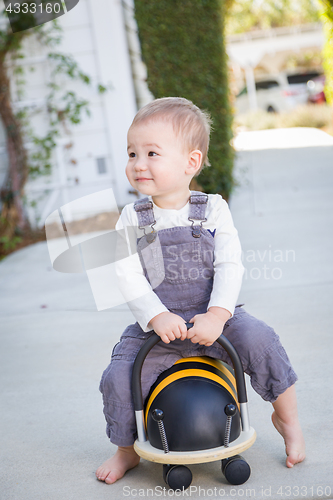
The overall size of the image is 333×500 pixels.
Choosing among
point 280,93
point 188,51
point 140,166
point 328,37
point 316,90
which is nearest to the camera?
point 140,166

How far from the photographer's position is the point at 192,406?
1.63 m

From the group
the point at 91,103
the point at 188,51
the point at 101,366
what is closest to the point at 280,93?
the point at 188,51

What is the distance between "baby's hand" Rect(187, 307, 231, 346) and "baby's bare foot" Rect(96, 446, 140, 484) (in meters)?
0.50

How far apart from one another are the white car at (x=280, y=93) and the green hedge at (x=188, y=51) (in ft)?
44.1

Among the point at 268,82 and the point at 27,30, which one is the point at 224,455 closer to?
the point at 27,30

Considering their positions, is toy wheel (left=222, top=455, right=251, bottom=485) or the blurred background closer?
toy wheel (left=222, top=455, right=251, bottom=485)

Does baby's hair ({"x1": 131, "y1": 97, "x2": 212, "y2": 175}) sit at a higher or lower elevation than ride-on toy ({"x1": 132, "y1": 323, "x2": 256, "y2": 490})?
higher

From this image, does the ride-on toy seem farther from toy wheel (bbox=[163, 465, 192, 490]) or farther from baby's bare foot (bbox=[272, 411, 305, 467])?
baby's bare foot (bbox=[272, 411, 305, 467])

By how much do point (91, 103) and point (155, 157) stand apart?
4.96 metres

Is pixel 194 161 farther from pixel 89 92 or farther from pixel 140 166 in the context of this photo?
pixel 89 92

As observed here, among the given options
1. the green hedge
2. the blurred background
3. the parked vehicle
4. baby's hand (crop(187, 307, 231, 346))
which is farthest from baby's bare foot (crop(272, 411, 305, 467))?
the parked vehicle

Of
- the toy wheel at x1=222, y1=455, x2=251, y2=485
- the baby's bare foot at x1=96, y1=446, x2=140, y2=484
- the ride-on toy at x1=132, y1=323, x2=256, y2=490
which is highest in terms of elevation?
the ride-on toy at x1=132, y1=323, x2=256, y2=490

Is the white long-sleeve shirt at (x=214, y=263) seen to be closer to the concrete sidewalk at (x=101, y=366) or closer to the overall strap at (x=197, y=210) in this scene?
the overall strap at (x=197, y=210)

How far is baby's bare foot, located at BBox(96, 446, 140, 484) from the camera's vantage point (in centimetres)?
186
